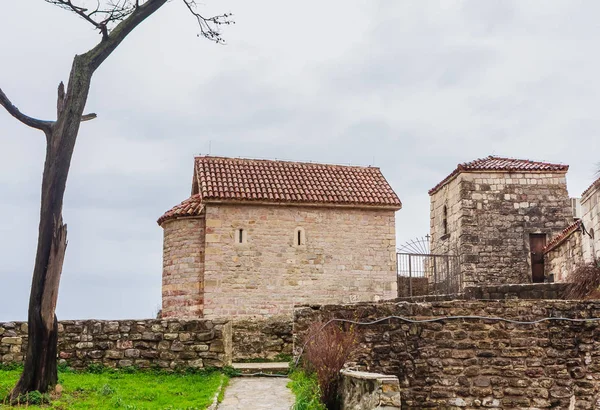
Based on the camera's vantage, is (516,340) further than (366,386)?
Yes

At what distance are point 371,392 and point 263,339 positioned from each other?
5827 millimetres

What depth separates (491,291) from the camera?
14.5m

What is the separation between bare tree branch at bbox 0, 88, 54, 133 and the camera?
11.0m

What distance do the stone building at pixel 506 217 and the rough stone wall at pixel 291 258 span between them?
252 cm

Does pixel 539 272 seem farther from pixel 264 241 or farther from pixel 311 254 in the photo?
pixel 264 241

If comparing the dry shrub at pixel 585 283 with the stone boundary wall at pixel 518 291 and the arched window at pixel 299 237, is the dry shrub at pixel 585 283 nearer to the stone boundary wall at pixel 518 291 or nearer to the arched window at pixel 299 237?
the stone boundary wall at pixel 518 291

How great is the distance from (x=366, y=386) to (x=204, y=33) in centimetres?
777

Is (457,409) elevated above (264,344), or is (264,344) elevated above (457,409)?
(264,344)

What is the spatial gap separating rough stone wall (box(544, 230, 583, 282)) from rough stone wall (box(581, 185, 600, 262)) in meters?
0.57

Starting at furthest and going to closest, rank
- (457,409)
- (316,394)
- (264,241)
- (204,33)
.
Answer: (264,241)
(204,33)
(457,409)
(316,394)

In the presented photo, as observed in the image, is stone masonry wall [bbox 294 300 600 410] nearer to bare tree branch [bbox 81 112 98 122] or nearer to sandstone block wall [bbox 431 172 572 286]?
bare tree branch [bbox 81 112 98 122]

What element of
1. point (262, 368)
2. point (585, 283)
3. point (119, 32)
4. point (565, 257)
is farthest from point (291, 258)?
point (119, 32)

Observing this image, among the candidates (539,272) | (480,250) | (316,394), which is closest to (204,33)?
(316,394)

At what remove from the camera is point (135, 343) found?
39.9 ft
